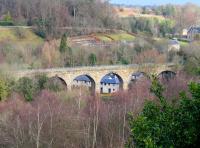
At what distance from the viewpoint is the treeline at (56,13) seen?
37.7 metres

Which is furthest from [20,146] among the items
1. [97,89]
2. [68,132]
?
[97,89]

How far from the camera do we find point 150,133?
4008 mm

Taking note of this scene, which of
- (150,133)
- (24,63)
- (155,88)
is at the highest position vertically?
(155,88)

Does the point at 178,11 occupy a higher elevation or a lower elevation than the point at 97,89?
higher

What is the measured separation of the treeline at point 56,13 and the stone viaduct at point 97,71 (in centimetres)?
1107

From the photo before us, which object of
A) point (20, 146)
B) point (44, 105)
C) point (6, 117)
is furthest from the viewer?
point (44, 105)

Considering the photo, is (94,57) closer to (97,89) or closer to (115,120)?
(97,89)

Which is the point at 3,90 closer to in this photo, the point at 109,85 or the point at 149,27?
the point at 109,85

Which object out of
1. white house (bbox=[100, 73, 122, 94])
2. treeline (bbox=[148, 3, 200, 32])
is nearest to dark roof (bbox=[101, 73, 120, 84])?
white house (bbox=[100, 73, 122, 94])

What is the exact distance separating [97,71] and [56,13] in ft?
46.8

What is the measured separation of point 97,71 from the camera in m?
26.8

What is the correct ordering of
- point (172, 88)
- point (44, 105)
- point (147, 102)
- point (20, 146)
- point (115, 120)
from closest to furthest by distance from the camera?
point (147, 102) → point (20, 146) → point (115, 120) → point (44, 105) → point (172, 88)

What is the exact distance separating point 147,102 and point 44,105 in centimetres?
1253

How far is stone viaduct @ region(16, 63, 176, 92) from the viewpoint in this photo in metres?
24.0
